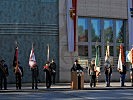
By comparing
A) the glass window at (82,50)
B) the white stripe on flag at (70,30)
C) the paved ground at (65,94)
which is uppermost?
the white stripe on flag at (70,30)

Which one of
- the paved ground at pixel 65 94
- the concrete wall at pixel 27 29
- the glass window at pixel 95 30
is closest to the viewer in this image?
the paved ground at pixel 65 94

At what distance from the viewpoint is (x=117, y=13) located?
3428 cm

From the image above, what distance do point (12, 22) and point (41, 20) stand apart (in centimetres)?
240

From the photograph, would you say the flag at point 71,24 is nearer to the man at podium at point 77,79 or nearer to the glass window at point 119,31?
the glass window at point 119,31

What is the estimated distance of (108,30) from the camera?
113ft

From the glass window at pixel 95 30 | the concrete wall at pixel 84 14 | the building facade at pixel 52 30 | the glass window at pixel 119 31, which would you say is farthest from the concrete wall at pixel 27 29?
the glass window at pixel 119 31

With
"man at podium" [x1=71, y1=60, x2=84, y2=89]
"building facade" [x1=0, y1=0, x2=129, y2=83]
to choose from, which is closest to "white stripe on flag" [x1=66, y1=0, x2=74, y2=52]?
"building facade" [x1=0, y1=0, x2=129, y2=83]

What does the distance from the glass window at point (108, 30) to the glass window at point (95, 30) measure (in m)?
0.63

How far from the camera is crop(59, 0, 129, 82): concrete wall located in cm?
3189

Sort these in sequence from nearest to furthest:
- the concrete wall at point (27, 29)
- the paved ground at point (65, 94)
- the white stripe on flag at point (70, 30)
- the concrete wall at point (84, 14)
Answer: the paved ground at point (65, 94) < the concrete wall at point (27, 29) < the concrete wall at point (84, 14) < the white stripe on flag at point (70, 30)

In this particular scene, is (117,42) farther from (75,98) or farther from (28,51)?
(75,98)

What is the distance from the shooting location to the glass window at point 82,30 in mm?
33438

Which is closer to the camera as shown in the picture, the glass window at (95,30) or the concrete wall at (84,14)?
the concrete wall at (84,14)

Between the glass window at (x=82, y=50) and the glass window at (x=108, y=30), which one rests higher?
the glass window at (x=108, y=30)
